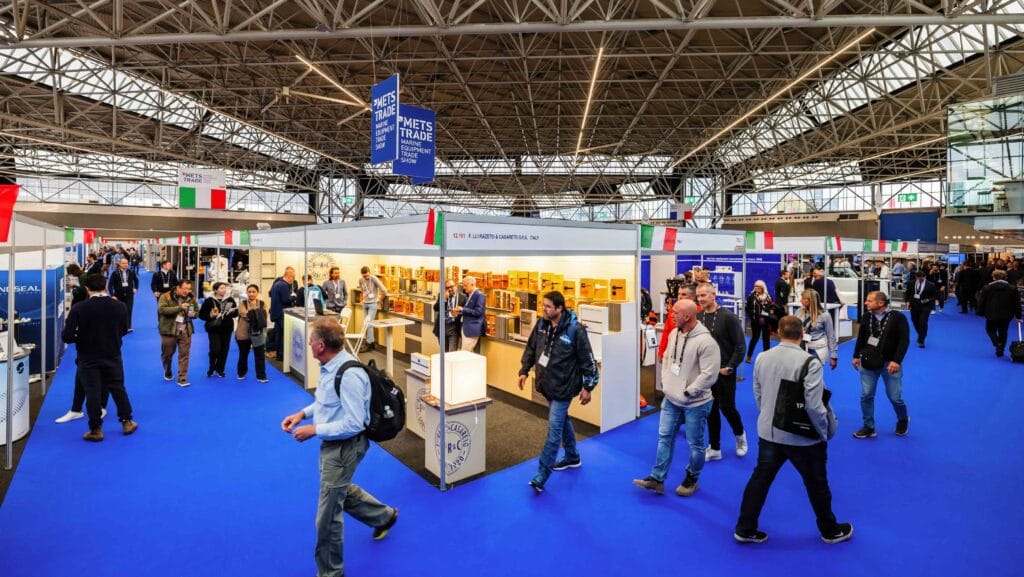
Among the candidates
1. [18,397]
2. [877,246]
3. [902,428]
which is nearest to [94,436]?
[18,397]

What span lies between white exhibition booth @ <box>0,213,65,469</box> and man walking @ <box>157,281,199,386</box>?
47.2 inches

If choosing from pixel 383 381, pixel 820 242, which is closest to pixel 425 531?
pixel 383 381

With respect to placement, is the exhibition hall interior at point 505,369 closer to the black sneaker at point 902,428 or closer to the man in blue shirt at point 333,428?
the man in blue shirt at point 333,428

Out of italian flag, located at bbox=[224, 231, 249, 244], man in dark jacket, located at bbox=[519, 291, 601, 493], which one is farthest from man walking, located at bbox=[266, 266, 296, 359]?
man in dark jacket, located at bbox=[519, 291, 601, 493]

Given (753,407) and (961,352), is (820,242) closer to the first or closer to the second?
(961,352)

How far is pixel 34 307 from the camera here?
671 cm

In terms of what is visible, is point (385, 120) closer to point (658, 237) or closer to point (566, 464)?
point (658, 237)

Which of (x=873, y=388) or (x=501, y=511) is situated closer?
(x=501, y=511)

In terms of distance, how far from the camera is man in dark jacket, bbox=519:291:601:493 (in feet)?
11.9

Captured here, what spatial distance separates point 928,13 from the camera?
7727 millimetres

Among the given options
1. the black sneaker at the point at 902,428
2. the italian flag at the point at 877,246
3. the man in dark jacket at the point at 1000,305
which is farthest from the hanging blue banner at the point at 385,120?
the italian flag at the point at 877,246

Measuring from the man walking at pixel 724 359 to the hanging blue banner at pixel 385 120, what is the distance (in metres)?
4.66

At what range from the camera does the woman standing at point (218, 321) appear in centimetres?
675

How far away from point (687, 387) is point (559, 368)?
0.85 metres
